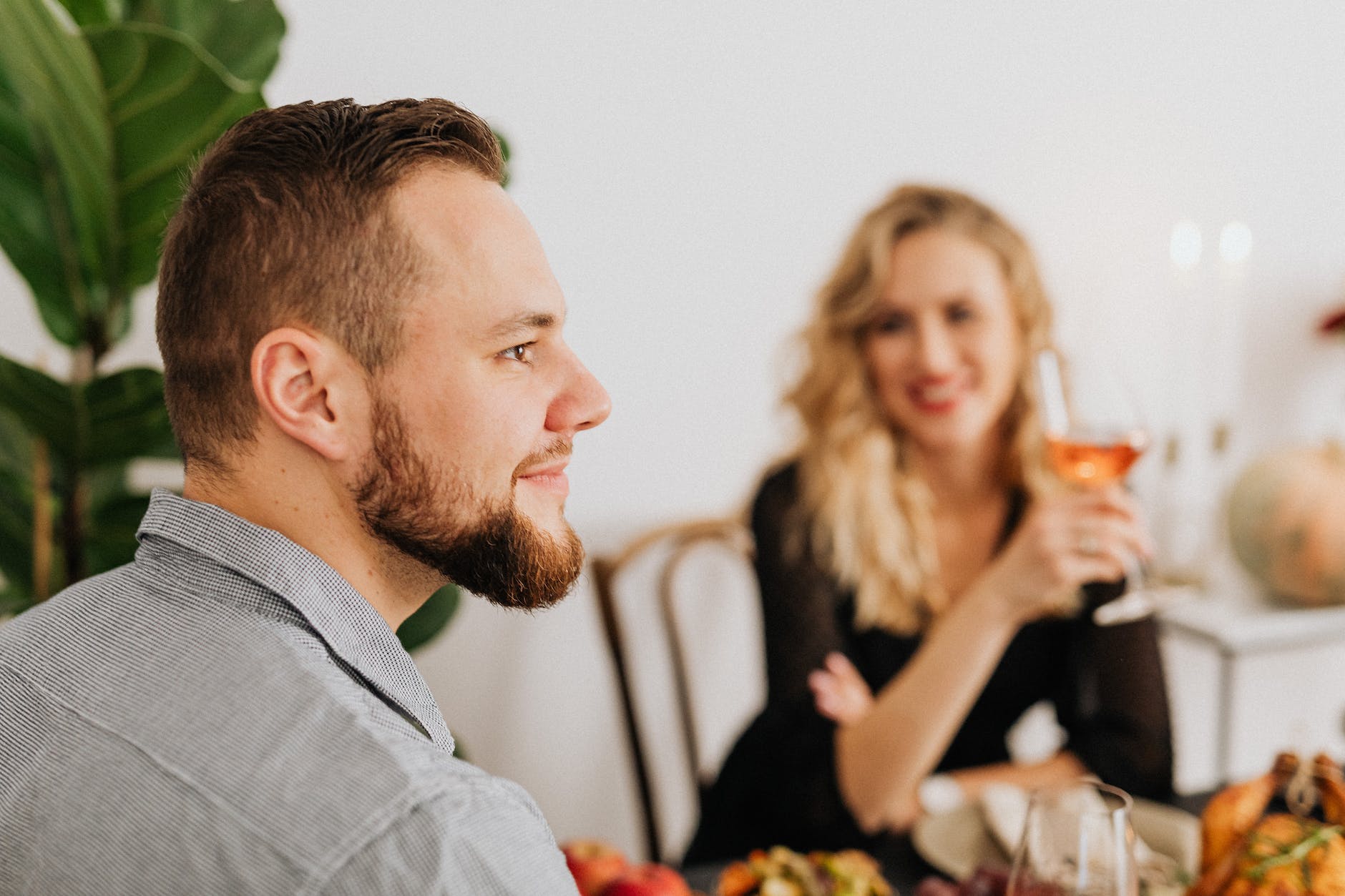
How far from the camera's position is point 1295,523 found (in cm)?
192

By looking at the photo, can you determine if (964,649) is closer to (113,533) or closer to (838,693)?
(838,693)

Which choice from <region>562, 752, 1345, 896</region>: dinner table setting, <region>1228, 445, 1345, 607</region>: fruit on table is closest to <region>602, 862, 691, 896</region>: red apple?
<region>562, 752, 1345, 896</region>: dinner table setting

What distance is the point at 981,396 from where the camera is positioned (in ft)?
5.61

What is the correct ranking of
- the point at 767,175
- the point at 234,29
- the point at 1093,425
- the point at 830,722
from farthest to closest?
the point at 767,175, the point at 830,722, the point at 1093,425, the point at 234,29

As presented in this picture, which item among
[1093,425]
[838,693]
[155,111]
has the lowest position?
[838,693]

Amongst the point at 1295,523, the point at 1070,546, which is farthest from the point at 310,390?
the point at 1295,523

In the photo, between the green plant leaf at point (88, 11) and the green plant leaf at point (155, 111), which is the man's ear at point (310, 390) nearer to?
the green plant leaf at point (155, 111)

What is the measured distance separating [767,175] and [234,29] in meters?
1.04

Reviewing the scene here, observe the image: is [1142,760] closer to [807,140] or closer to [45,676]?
[807,140]

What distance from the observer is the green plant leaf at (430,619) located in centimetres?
111

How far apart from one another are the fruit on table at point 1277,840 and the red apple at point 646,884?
39 centimetres

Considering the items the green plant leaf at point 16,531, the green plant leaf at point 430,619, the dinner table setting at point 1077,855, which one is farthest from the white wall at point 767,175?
the dinner table setting at point 1077,855

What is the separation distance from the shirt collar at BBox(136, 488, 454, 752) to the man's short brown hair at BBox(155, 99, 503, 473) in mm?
55

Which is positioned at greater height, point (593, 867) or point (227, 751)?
point (227, 751)
